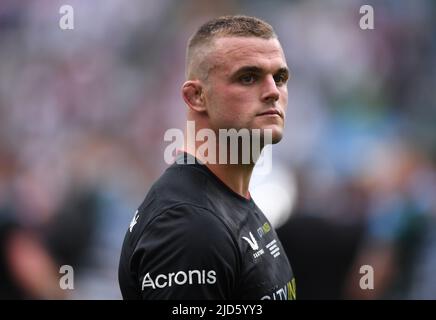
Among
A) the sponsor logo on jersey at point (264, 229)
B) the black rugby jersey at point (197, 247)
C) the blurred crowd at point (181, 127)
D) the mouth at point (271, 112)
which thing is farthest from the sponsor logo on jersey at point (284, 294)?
the blurred crowd at point (181, 127)

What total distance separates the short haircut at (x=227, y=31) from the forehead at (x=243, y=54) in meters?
0.03

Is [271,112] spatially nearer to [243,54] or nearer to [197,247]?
[243,54]

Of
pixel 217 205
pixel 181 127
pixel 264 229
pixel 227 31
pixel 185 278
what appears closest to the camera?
pixel 185 278

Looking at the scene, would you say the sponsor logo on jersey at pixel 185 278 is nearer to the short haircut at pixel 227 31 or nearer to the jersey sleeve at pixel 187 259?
the jersey sleeve at pixel 187 259

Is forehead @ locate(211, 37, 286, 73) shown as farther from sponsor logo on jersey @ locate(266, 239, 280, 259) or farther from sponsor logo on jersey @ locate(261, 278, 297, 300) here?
sponsor logo on jersey @ locate(261, 278, 297, 300)

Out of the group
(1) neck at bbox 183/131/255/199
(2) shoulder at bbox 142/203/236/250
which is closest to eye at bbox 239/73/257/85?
(1) neck at bbox 183/131/255/199

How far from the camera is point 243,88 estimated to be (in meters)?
2.86

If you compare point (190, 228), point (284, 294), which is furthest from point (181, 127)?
point (190, 228)

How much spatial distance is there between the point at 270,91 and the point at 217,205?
1.78 feet

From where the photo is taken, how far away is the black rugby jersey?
2.44 meters

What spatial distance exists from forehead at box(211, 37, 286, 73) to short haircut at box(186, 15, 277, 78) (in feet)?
0.10

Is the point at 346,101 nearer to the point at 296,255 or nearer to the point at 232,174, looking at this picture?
the point at 296,255

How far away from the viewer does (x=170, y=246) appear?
8.07 feet
